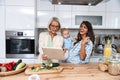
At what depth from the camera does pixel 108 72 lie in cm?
146

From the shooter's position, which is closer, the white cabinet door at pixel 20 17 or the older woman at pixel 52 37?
the older woman at pixel 52 37

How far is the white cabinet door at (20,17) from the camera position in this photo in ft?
9.39

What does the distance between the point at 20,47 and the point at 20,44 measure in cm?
5

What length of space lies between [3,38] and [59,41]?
1.29 metres

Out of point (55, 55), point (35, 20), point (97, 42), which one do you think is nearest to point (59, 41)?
point (55, 55)

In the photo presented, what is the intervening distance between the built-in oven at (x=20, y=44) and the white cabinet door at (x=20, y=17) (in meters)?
0.11

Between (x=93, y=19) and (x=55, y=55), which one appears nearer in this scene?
(x=55, y=55)

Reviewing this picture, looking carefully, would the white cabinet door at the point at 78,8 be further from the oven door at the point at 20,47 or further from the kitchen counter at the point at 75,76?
the kitchen counter at the point at 75,76

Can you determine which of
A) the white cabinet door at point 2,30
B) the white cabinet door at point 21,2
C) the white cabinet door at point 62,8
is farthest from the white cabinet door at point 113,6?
the white cabinet door at point 2,30

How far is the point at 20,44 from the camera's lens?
2.95 meters

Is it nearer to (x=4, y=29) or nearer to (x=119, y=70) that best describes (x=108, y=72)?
(x=119, y=70)

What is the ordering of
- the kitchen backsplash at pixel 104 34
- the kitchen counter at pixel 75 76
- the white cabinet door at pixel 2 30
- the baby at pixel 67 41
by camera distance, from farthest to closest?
the kitchen backsplash at pixel 104 34, the white cabinet door at pixel 2 30, the baby at pixel 67 41, the kitchen counter at pixel 75 76

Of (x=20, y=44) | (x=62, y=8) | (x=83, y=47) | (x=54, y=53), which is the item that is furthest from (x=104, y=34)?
(x=54, y=53)

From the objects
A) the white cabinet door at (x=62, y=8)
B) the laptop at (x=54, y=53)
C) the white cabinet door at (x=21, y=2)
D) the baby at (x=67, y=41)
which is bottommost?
the laptop at (x=54, y=53)
